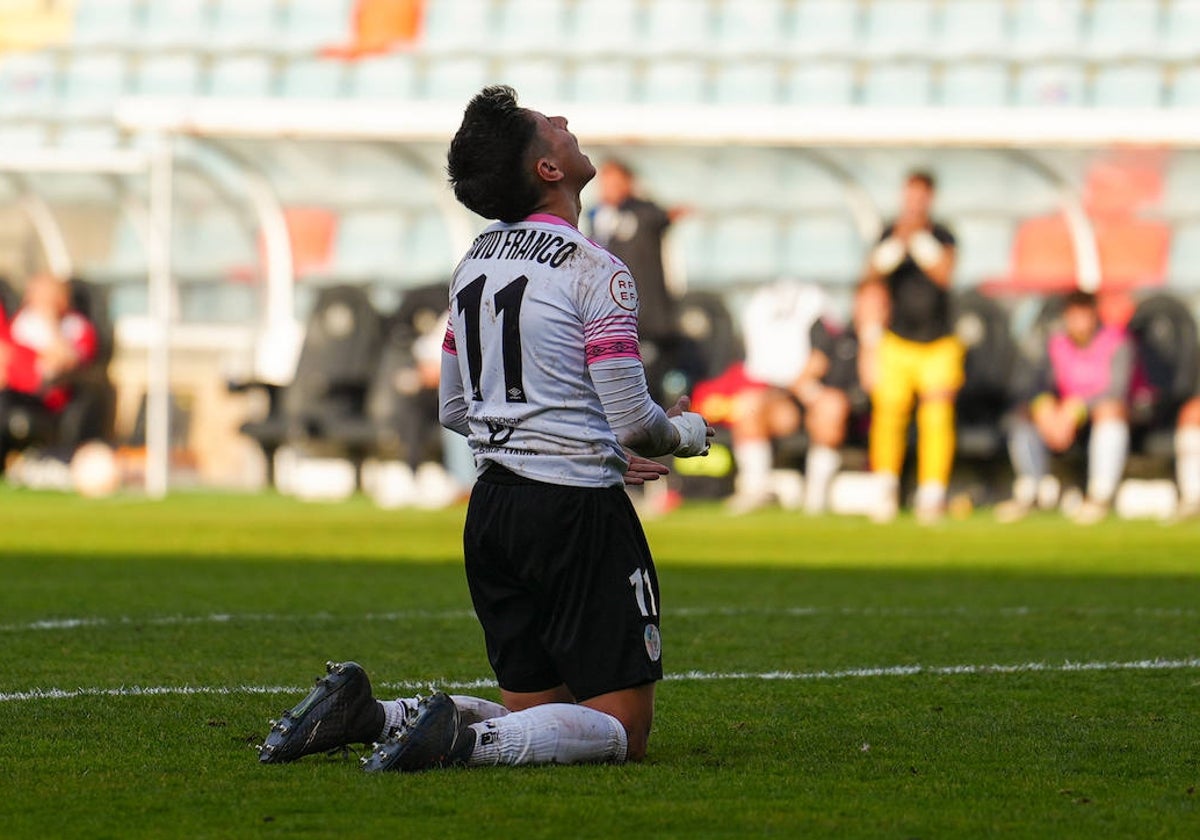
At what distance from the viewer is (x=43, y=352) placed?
63.0 ft

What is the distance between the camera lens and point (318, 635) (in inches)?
282

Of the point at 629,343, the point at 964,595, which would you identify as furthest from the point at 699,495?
the point at 629,343

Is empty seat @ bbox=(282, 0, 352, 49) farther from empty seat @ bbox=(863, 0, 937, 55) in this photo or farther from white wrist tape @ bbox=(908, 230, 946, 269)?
white wrist tape @ bbox=(908, 230, 946, 269)

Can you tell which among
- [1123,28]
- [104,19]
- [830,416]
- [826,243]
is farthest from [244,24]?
[830,416]

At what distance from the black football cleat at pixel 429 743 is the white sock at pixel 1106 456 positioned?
11.9m

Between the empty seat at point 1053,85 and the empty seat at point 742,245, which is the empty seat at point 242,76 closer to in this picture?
the empty seat at point 1053,85

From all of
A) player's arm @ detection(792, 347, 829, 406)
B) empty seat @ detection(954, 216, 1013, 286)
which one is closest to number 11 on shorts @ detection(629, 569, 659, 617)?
player's arm @ detection(792, 347, 829, 406)

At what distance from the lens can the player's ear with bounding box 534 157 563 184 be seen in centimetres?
471

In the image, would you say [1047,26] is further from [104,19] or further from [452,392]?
[452,392]

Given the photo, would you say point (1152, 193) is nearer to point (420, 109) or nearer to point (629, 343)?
point (420, 109)

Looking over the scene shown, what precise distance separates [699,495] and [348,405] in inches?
117

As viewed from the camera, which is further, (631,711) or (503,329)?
(503,329)

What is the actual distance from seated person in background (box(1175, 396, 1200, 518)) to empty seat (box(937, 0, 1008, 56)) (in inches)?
558

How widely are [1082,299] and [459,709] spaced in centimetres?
1197
